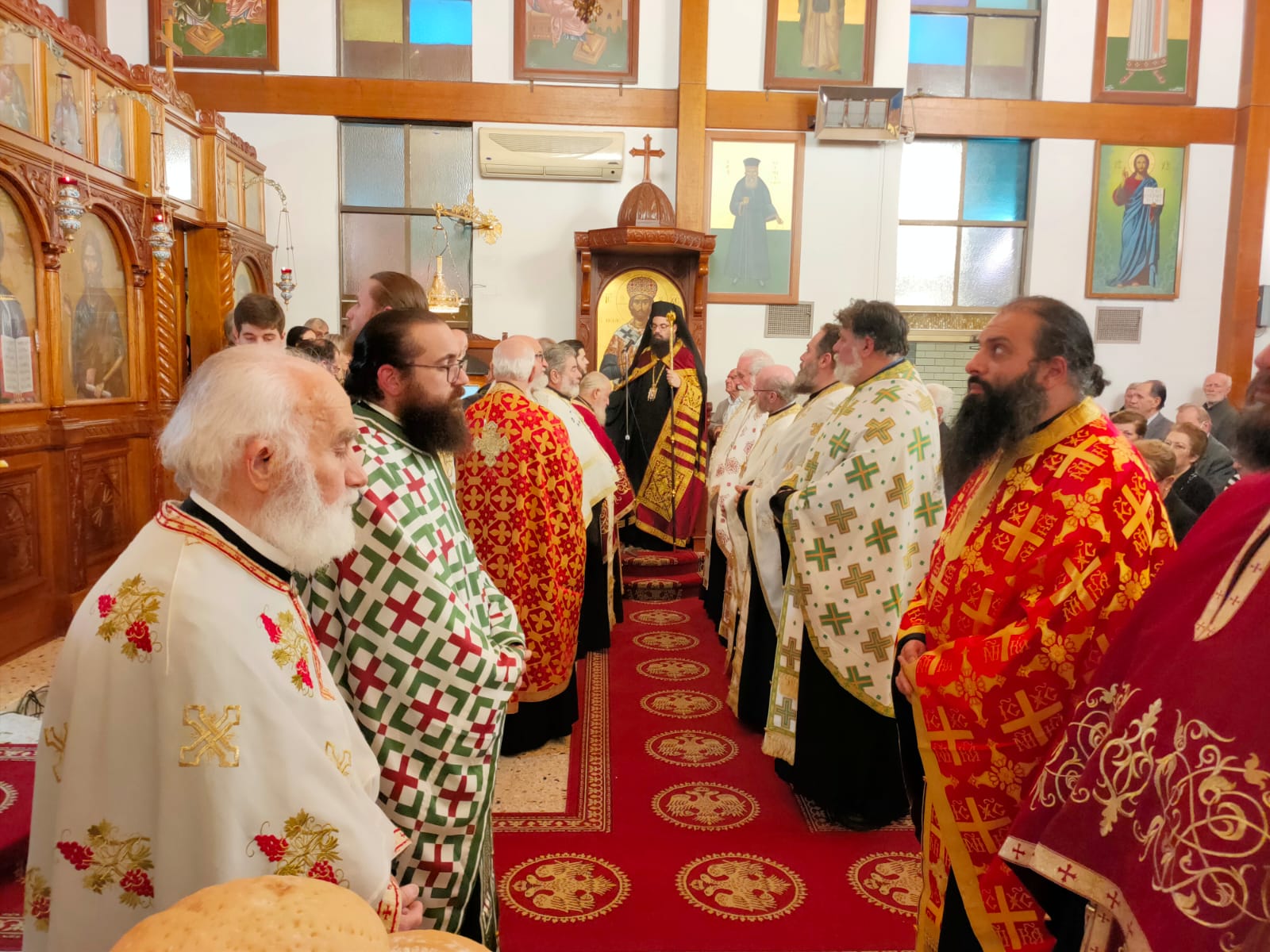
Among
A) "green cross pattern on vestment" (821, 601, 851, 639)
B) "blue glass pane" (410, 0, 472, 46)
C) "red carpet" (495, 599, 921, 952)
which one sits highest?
"blue glass pane" (410, 0, 472, 46)

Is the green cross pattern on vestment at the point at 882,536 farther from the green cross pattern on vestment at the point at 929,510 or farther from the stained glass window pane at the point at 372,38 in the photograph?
the stained glass window pane at the point at 372,38

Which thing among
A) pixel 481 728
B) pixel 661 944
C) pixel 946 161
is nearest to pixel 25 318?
pixel 481 728

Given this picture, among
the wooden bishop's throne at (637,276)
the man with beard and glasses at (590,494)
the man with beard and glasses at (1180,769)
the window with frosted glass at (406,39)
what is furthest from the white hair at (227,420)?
the window with frosted glass at (406,39)

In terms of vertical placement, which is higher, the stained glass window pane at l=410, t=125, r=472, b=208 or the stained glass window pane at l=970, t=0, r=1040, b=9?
the stained glass window pane at l=970, t=0, r=1040, b=9

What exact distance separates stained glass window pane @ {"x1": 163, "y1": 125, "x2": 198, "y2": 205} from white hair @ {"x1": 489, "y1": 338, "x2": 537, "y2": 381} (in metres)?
4.32

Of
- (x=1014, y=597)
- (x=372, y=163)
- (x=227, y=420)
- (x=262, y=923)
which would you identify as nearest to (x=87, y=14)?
(x=372, y=163)

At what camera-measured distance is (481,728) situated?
2061 mm

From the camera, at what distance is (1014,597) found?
2.00 m

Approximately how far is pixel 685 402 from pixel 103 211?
449cm

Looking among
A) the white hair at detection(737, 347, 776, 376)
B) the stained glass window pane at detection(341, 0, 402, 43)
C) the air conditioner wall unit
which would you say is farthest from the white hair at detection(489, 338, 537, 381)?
the stained glass window pane at detection(341, 0, 402, 43)

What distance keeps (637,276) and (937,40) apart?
15.3ft

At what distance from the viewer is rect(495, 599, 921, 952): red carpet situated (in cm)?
262

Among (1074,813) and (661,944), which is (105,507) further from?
(1074,813)

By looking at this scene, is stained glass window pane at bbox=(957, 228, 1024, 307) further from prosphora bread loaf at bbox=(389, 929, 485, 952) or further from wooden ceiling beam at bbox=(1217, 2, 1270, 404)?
prosphora bread loaf at bbox=(389, 929, 485, 952)
